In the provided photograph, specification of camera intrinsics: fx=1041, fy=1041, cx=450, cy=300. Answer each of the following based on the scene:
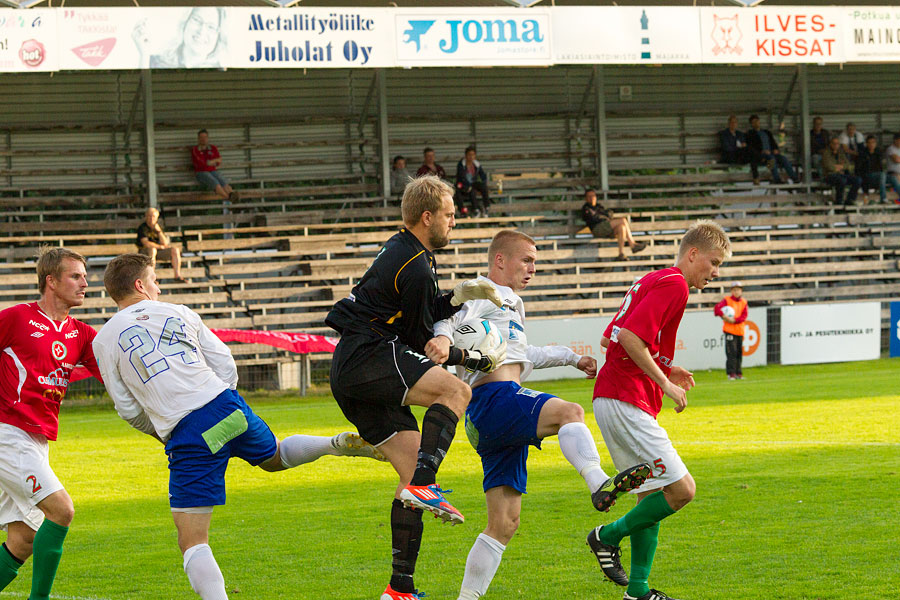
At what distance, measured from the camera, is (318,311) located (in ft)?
69.5

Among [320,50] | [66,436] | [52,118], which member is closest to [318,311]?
[320,50]

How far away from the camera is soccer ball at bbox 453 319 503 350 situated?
524 cm

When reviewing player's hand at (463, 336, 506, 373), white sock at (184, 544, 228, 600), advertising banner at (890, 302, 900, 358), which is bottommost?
advertising banner at (890, 302, 900, 358)

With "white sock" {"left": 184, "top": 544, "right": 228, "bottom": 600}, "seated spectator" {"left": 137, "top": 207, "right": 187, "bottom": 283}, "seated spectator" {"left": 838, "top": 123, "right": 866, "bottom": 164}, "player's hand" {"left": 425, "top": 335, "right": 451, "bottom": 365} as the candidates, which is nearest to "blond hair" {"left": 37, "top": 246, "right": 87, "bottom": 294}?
"white sock" {"left": 184, "top": 544, "right": 228, "bottom": 600}

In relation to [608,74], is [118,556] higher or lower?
lower

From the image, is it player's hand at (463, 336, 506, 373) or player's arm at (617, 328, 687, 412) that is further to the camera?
player's arm at (617, 328, 687, 412)

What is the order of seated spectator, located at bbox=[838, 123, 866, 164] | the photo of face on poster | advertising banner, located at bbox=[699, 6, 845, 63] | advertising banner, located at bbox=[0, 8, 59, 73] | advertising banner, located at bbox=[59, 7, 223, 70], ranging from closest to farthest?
1. advertising banner, located at bbox=[0, 8, 59, 73]
2. advertising banner, located at bbox=[59, 7, 223, 70]
3. the photo of face on poster
4. advertising banner, located at bbox=[699, 6, 845, 63]
5. seated spectator, located at bbox=[838, 123, 866, 164]

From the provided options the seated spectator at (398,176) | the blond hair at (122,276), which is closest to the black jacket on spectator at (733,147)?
the seated spectator at (398,176)

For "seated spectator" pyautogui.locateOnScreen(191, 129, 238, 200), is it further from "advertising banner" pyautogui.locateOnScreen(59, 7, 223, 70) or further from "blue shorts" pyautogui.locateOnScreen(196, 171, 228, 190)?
"advertising banner" pyautogui.locateOnScreen(59, 7, 223, 70)

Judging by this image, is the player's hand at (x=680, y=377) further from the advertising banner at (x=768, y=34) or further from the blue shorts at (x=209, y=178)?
the blue shorts at (x=209, y=178)

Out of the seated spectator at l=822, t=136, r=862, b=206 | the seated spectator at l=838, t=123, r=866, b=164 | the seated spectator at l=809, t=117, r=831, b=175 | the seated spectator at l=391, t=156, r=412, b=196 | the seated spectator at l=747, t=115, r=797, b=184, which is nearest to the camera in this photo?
the seated spectator at l=391, t=156, r=412, b=196

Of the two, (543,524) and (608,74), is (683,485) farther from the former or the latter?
(608,74)

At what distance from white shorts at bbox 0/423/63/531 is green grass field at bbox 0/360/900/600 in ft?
2.39

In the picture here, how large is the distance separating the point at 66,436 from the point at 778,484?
387 inches
